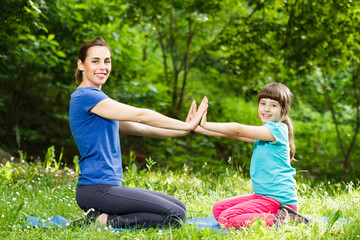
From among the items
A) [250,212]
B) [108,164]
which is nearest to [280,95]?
[250,212]

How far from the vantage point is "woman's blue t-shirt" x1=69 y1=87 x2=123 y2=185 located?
3148 millimetres

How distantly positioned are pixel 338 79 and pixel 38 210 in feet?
24.5

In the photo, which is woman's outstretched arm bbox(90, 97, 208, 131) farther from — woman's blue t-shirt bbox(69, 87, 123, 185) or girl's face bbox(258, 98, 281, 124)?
girl's face bbox(258, 98, 281, 124)

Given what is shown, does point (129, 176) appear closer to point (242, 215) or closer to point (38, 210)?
point (38, 210)

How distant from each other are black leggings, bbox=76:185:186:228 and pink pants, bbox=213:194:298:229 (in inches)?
16.2

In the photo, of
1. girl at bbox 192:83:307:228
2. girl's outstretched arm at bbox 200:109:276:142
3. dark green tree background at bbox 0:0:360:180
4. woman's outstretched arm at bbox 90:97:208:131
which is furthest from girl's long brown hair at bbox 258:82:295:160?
dark green tree background at bbox 0:0:360:180

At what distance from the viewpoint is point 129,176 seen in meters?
5.14

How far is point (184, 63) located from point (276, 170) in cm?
586

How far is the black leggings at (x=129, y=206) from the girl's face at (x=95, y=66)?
0.90 m

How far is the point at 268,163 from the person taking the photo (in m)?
3.40

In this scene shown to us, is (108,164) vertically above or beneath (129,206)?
above

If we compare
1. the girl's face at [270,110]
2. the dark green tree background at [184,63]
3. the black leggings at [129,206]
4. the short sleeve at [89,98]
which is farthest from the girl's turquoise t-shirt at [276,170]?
the dark green tree background at [184,63]

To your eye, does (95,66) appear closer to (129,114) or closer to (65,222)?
(129,114)

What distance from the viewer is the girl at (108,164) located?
10.2 ft
